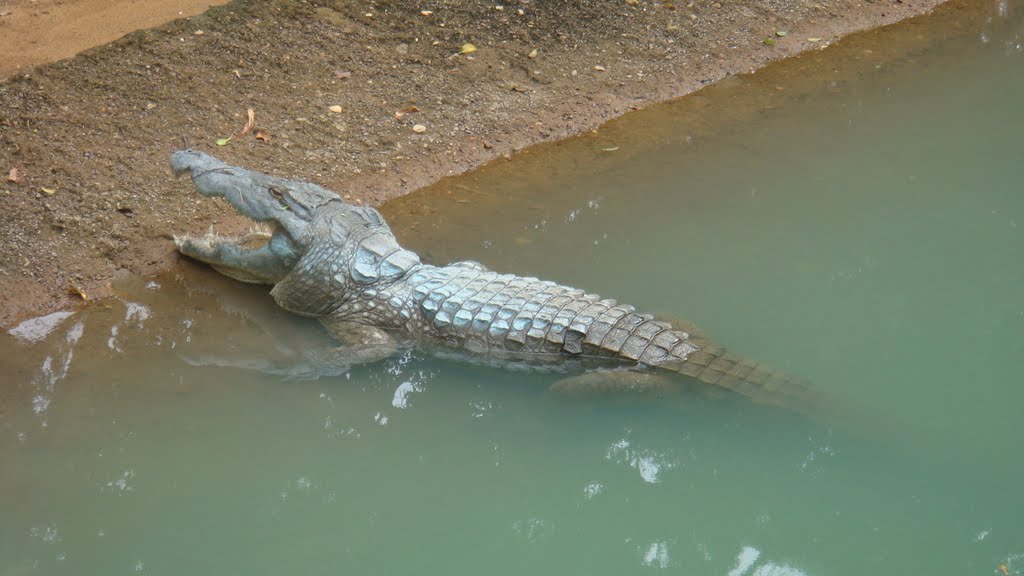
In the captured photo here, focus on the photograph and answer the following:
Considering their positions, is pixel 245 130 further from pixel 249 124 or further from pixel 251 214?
pixel 251 214

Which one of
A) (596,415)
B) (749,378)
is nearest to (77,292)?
(596,415)

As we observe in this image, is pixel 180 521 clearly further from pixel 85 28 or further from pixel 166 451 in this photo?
pixel 85 28

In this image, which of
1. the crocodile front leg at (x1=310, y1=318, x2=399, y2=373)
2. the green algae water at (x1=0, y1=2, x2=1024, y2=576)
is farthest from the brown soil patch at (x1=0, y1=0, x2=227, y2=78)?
the crocodile front leg at (x1=310, y1=318, x2=399, y2=373)

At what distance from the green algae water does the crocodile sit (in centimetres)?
13

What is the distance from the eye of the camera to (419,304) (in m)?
5.05

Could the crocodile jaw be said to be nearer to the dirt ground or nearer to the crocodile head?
the crocodile head

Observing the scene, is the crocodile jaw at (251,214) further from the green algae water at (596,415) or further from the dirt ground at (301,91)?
the dirt ground at (301,91)

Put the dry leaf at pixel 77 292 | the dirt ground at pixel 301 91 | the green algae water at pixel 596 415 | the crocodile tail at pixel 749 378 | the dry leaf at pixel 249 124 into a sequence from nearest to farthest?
the green algae water at pixel 596 415
the crocodile tail at pixel 749 378
the dry leaf at pixel 77 292
the dirt ground at pixel 301 91
the dry leaf at pixel 249 124

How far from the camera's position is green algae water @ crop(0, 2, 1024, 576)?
4.00 meters

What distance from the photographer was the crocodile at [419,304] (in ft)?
15.4

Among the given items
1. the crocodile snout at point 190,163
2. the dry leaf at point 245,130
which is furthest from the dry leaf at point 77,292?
the dry leaf at point 245,130

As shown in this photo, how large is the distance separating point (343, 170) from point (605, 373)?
2458 mm

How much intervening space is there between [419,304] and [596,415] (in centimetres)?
113

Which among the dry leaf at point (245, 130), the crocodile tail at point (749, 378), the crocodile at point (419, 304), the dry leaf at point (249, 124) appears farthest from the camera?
the dry leaf at point (249, 124)
